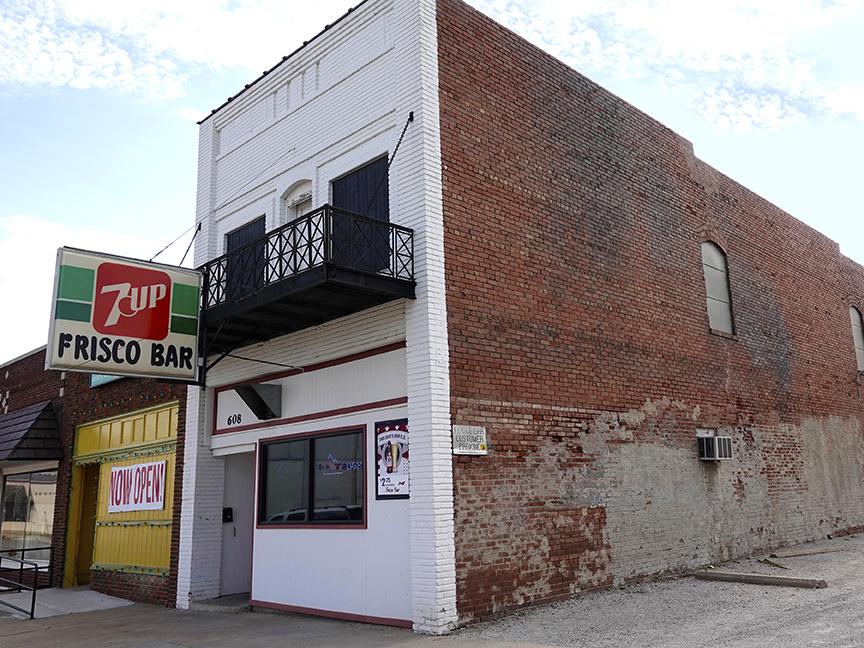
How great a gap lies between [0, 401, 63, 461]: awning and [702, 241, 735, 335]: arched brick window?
49.8 feet

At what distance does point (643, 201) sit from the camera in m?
14.3

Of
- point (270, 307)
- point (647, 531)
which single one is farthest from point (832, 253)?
point (270, 307)

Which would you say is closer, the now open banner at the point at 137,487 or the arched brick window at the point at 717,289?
the now open banner at the point at 137,487

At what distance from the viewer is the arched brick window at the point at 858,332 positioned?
21.4 metres

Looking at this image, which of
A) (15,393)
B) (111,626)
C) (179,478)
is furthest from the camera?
(15,393)

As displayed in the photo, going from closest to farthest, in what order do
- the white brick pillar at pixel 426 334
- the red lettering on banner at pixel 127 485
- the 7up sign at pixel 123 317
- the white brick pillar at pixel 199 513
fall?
the white brick pillar at pixel 426 334
the 7up sign at pixel 123 317
the white brick pillar at pixel 199 513
the red lettering on banner at pixel 127 485

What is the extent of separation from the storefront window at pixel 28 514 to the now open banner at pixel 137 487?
3266 millimetres

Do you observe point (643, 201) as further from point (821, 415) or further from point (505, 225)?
point (821, 415)

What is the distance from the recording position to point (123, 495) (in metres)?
15.5

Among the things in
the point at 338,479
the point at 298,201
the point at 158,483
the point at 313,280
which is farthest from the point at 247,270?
the point at 158,483

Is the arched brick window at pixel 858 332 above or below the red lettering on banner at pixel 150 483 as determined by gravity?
above

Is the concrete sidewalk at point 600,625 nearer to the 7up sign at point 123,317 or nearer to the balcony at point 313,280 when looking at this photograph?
the 7up sign at point 123,317

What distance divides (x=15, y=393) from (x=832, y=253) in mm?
23163

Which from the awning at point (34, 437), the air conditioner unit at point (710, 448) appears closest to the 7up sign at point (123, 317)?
the awning at point (34, 437)
